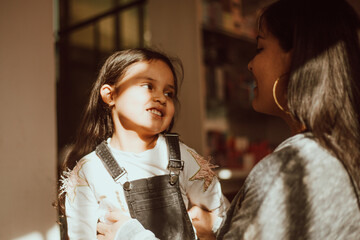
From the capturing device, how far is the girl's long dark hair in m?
1.36

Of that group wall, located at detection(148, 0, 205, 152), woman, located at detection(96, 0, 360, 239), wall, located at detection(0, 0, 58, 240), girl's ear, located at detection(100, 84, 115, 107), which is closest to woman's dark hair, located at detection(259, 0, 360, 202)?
woman, located at detection(96, 0, 360, 239)

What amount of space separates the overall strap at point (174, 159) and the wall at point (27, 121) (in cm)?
52

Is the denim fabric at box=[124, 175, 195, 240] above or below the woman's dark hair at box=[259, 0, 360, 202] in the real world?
below

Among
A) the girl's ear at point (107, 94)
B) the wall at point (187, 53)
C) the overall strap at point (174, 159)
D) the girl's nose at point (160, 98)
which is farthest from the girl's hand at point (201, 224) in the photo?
the wall at point (187, 53)

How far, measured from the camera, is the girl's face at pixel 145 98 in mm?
1296

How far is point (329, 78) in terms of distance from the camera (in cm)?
84

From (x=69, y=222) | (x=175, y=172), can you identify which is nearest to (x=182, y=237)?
(x=175, y=172)

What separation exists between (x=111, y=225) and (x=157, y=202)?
19 centimetres

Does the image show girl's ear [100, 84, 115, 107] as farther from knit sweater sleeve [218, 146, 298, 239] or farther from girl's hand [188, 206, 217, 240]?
knit sweater sleeve [218, 146, 298, 239]

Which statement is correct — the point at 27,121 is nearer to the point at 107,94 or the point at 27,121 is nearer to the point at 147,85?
the point at 107,94

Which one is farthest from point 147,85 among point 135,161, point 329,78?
point 329,78

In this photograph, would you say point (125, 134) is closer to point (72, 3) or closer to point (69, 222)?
point (69, 222)

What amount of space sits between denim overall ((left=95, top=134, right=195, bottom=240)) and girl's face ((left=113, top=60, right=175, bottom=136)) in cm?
16

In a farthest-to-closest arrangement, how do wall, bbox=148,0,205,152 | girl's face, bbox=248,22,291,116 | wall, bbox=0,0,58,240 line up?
1. wall, bbox=148,0,205,152
2. wall, bbox=0,0,58,240
3. girl's face, bbox=248,22,291,116
